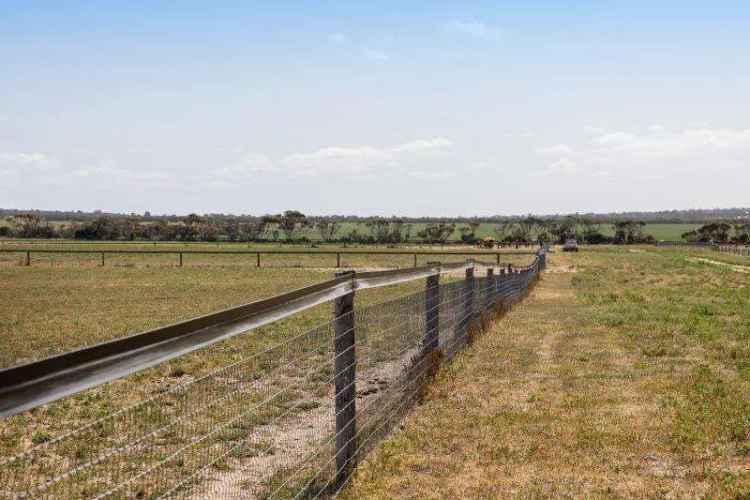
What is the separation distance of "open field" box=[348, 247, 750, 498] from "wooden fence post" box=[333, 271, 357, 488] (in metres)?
0.21

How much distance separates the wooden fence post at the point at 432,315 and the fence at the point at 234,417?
0.02 meters

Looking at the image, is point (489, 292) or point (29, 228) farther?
point (29, 228)

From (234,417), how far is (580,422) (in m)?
3.65

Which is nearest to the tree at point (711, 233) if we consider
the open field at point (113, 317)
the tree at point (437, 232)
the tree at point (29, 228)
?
the tree at point (437, 232)

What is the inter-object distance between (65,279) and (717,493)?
1427 inches

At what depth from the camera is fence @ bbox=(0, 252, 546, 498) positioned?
11.2 ft

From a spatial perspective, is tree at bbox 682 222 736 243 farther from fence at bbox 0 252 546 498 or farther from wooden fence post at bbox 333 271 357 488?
wooden fence post at bbox 333 271 357 488

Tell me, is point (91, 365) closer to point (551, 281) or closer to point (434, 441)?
point (434, 441)

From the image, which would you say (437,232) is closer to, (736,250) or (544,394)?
(736,250)

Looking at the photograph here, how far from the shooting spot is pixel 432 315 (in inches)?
435

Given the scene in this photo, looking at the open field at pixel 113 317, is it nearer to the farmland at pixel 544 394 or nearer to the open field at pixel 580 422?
the farmland at pixel 544 394

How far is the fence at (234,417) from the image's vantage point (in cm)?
340

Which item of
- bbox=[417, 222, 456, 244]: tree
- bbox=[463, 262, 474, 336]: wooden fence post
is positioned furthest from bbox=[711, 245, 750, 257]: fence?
bbox=[417, 222, 456, 244]: tree

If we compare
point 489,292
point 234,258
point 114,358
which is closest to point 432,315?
point 114,358
